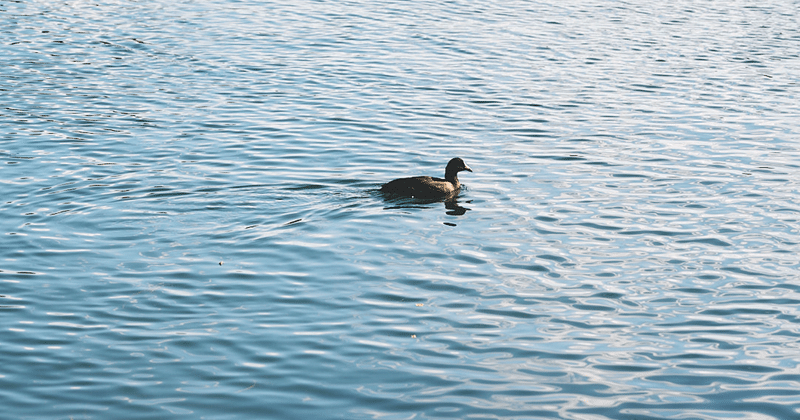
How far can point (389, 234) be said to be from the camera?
559 inches

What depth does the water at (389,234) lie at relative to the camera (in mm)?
9555

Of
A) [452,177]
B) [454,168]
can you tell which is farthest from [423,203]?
[454,168]

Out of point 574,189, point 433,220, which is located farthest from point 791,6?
point 433,220

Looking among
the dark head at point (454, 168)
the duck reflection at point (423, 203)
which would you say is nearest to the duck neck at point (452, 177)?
the dark head at point (454, 168)

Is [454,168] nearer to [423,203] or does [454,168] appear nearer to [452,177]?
[452,177]

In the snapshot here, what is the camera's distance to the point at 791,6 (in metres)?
38.6

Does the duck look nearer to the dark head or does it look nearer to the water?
the dark head

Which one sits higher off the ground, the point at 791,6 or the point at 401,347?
the point at 791,6

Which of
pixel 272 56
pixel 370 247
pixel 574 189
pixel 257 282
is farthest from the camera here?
pixel 272 56

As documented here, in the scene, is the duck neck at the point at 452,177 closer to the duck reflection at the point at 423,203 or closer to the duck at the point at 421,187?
the duck at the point at 421,187

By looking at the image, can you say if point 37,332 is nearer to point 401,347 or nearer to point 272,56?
point 401,347

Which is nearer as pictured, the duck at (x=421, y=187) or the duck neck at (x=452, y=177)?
the duck at (x=421, y=187)

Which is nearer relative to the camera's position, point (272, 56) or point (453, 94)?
point (453, 94)

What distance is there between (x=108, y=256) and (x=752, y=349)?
8.66m
